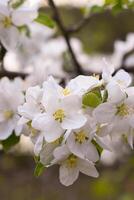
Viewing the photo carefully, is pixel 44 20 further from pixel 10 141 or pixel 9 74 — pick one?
pixel 10 141

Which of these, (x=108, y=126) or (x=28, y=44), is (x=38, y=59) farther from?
(x=108, y=126)

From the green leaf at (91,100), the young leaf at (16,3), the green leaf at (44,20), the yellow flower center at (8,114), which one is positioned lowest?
the yellow flower center at (8,114)

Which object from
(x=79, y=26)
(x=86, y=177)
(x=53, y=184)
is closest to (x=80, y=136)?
(x=79, y=26)

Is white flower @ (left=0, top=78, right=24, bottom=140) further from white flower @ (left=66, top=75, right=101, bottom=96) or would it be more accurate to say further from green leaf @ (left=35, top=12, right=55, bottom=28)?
white flower @ (left=66, top=75, right=101, bottom=96)

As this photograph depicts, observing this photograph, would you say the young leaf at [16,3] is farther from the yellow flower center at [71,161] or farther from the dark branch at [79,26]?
the yellow flower center at [71,161]

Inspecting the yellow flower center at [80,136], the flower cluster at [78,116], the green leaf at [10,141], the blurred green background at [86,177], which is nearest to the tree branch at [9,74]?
the green leaf at [10,141]

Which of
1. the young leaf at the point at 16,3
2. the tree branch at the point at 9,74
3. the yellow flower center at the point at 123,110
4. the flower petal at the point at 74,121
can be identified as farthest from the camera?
the tree branch at the point at 9,74

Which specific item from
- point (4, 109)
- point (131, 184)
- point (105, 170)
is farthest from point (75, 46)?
point (131, 184)
